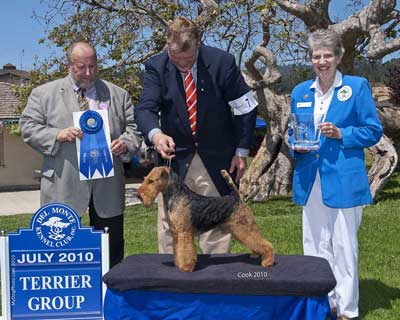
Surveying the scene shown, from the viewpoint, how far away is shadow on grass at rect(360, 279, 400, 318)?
A: 4.50m

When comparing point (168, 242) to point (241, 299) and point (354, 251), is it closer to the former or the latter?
point (241, 299)

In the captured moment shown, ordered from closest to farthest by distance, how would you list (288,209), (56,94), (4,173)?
1. (56,94)
2. (288,209)
3. (4,173)

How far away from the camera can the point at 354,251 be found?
3863 millimetres

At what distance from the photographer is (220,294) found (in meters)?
3.22

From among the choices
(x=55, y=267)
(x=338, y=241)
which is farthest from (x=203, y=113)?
(x=55, y=267)

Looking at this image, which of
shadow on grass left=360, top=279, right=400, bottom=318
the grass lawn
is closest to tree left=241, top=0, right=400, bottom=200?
the grass lawn

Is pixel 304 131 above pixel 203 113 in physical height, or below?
below

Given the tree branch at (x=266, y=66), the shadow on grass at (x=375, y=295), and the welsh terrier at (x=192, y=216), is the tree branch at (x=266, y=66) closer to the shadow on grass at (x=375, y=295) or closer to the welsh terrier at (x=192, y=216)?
the shadow on grass at (x=375, y=295)

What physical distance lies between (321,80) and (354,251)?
1179 mm

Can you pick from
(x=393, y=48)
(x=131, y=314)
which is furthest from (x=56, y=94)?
(x=393, y=48)

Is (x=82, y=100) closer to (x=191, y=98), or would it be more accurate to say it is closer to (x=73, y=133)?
(x=73, y=133)

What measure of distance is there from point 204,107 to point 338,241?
1.28 meters

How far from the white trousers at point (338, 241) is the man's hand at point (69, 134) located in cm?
166

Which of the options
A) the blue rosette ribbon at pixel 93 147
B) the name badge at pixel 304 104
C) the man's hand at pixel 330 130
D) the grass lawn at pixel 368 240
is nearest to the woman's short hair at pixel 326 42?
the name badge at pixel 304 104
